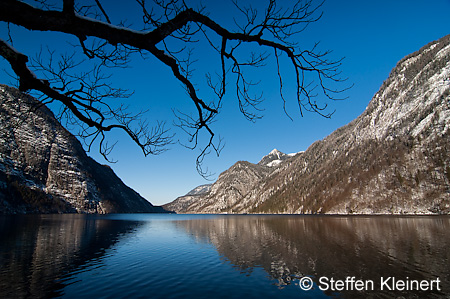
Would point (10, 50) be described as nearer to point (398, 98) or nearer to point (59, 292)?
point (59, 292)

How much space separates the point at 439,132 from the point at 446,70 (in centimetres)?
4529

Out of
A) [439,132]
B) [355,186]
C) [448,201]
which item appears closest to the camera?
[448,201]

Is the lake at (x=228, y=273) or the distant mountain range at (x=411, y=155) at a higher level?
the distant mountain range at (x=411, y=155)

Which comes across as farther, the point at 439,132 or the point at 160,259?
the point at 439,132

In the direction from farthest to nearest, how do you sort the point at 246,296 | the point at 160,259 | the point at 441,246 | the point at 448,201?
1. the point at 448,201
2. the point at 441,246
3. the point at 160,259
4. the point at 246,296

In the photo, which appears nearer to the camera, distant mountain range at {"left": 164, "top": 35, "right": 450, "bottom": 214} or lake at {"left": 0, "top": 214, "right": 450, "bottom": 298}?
lake at {"left": 0, "top": 214, "right": 450, "bottom": 298}

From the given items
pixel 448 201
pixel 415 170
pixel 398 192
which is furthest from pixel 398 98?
pixel 448 201

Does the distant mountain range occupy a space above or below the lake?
above

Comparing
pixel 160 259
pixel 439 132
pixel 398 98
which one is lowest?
pixel 160 259

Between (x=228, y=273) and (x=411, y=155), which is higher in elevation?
(x=411, y=155)

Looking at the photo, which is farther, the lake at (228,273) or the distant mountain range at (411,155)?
the distant mountain range at (411,155)

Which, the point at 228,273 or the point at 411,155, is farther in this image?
the point at 411,155

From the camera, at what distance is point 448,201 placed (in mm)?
121438

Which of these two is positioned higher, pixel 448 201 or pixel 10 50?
pixel 10 50
